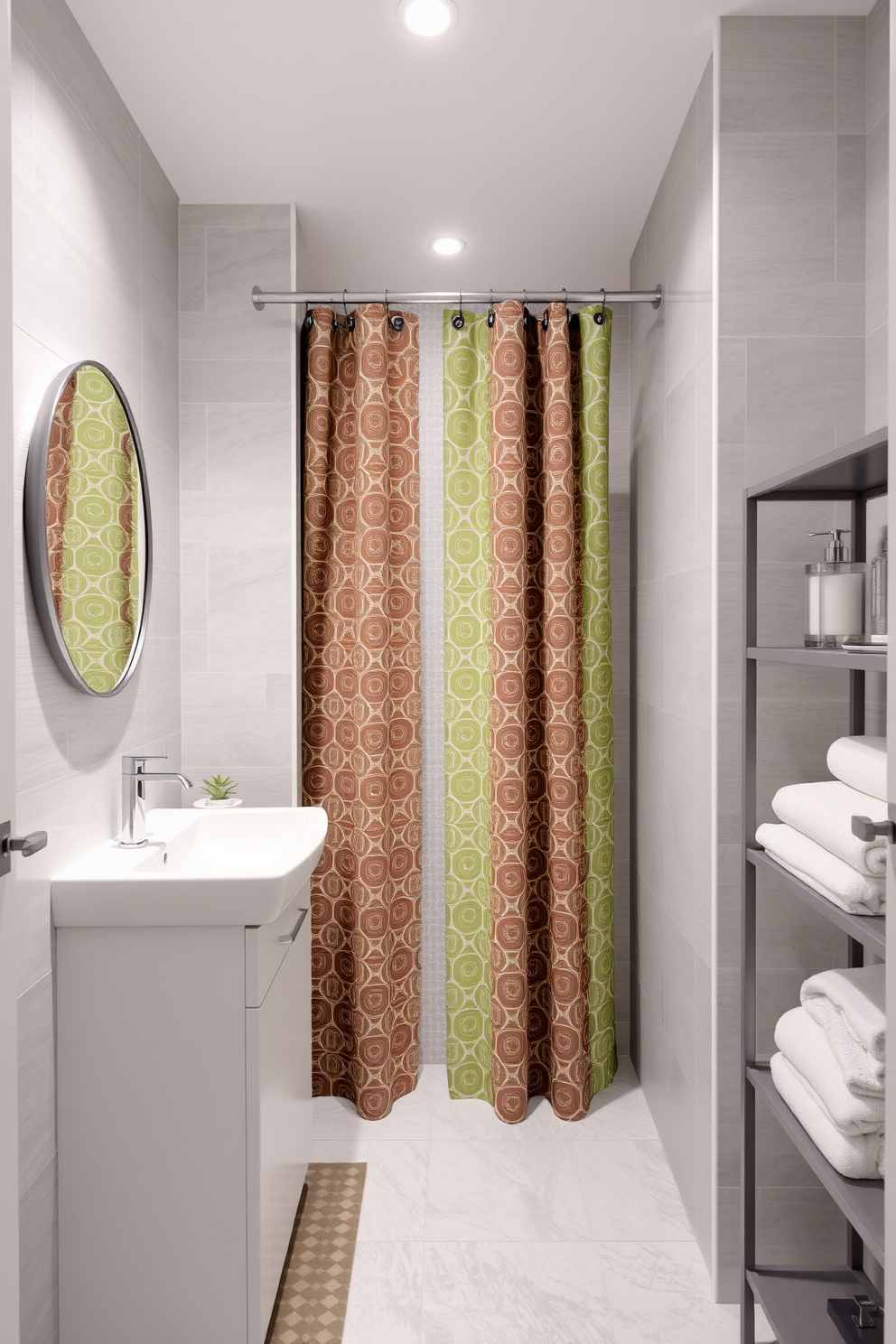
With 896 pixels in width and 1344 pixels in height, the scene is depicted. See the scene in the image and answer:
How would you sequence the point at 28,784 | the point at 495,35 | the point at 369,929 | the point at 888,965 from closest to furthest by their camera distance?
the point at 888,965 → the point at 28,784 → the point at 495,35 → the point at 369,929

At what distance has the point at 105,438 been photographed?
1.80 m

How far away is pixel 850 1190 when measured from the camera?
47.2 inches

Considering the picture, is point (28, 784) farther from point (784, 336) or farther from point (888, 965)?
point (784, 336)

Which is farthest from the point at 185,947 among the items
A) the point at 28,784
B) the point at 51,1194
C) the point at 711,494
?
the point at 711,494

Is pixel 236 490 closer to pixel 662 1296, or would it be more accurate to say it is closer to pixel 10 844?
pixel 10 844

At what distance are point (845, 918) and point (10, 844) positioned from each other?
111cm

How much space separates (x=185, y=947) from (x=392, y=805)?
107 centimetres

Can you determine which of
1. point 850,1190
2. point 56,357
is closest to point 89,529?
point 56,357

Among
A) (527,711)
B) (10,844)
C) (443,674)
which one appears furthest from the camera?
(443,674)

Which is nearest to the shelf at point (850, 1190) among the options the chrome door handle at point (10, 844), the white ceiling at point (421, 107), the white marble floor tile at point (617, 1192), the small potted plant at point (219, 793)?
the white marble floor tile at point (617, 1192)

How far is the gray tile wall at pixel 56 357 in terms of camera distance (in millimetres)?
1470

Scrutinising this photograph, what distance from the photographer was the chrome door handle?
1.02 meters

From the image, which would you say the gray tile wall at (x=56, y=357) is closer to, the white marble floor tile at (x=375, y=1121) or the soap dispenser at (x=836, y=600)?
the white marble floor tile at (x=375, y=1121)

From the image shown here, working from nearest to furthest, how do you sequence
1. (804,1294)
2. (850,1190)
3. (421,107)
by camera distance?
(850,1190) → (804,1294) → (421,107)
